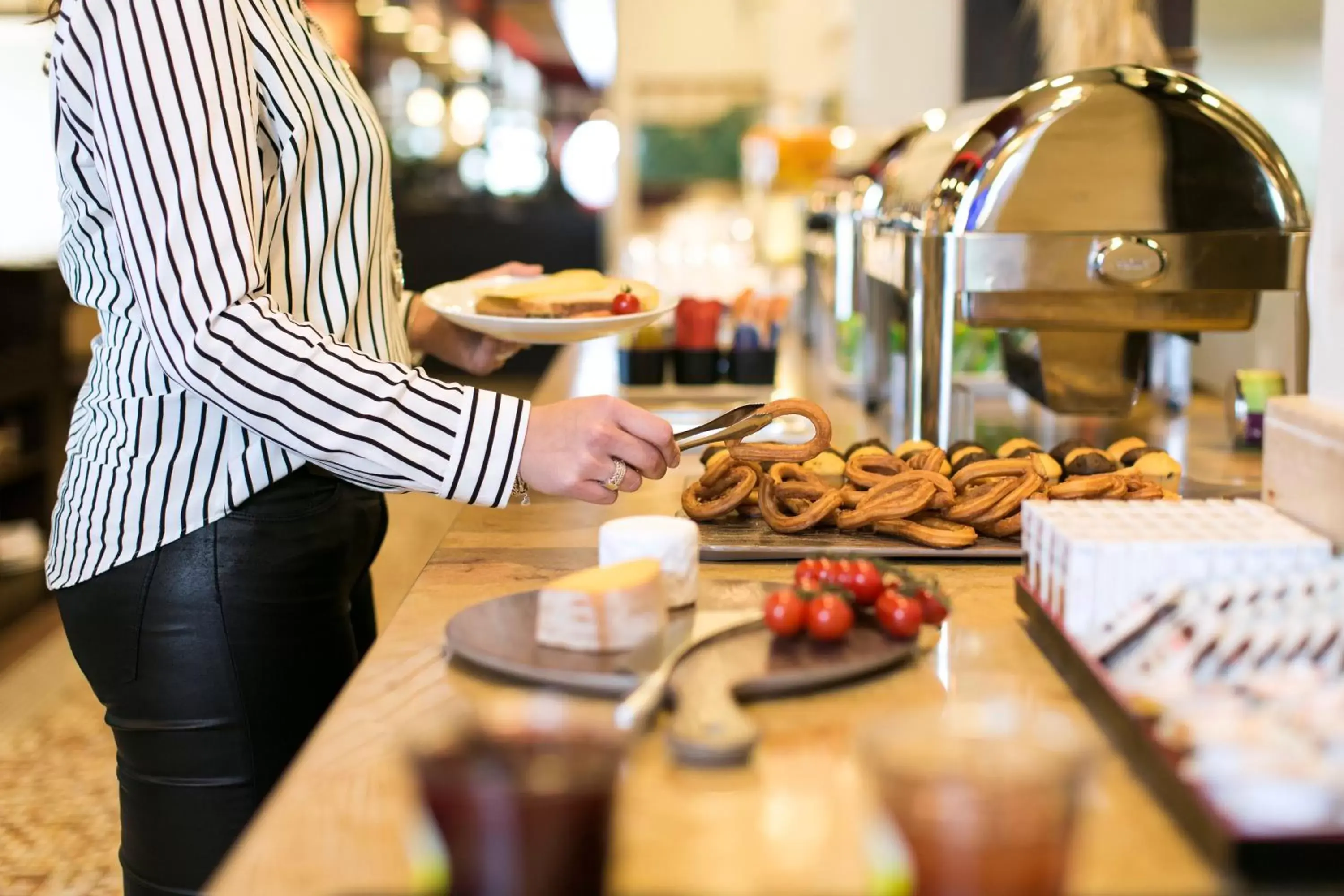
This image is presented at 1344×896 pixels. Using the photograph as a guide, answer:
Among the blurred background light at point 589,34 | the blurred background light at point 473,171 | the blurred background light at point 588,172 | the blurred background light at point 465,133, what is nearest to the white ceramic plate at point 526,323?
the blurred background light at point 588,172

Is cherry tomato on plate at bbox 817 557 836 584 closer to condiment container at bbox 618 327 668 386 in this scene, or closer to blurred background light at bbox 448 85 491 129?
condiment container at bbox 618 327 668 386

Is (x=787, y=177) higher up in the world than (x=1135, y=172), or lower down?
higher up

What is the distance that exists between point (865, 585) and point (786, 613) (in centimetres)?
9

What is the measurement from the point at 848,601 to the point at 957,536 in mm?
366

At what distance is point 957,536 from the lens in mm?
1482

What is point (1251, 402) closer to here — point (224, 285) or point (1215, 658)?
point (1215, 658)

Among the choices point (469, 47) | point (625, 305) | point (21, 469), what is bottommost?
point (21, 469)

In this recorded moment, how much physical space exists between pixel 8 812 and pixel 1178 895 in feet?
10.2

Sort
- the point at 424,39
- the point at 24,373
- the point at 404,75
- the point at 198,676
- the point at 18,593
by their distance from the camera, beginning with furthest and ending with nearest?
the point at 424,39 → the point at 404,75 → the point at 24,373 → the point at 18,593 → the point at 198,676

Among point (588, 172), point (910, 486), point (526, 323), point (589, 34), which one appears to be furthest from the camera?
point (589, 34)

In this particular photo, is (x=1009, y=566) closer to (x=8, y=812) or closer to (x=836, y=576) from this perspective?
(x=836, y=576)

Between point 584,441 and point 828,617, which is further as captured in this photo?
point 584,441

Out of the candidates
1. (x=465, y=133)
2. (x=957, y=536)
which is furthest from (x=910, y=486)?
(x=465, y=133)

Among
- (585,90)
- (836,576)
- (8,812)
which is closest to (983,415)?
(836,576)
